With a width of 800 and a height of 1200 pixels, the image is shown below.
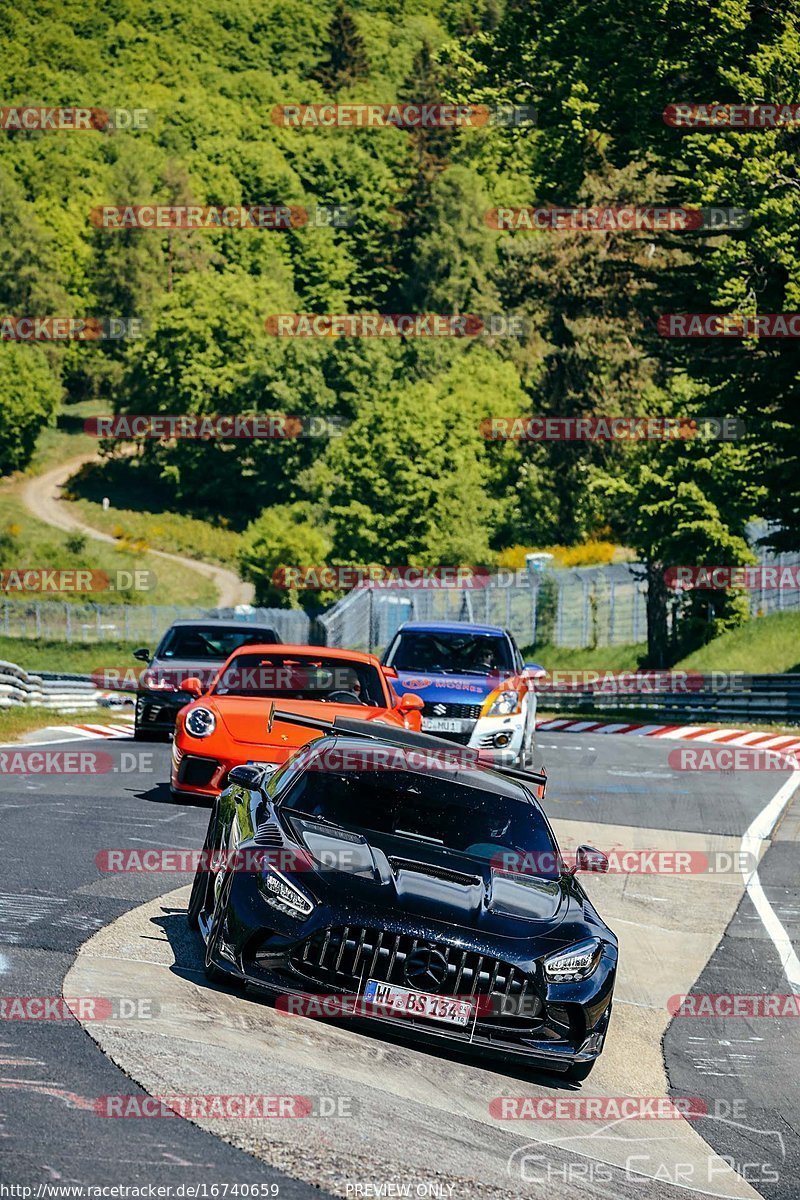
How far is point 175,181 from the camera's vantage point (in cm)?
16188

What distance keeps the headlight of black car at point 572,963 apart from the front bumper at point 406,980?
36mm

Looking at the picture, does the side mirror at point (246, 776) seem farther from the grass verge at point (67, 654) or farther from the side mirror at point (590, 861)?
the grass verge at point (67, 654)

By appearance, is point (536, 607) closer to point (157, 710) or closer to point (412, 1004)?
point (157, 710)

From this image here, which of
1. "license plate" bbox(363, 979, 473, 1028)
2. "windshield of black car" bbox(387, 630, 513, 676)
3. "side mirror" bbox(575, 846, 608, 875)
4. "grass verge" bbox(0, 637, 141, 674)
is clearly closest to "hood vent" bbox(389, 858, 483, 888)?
"license plate" bbox(363, 979, 473, 1028)

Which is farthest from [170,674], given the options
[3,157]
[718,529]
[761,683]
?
[3,157]

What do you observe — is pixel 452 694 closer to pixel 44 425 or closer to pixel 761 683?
pixel 761 683

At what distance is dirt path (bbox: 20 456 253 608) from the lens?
103125 millimetres

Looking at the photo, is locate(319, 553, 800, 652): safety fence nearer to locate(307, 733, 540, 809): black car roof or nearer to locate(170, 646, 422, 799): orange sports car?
locate(170, 646, 422, 799): orange sports car

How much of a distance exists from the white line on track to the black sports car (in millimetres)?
2699

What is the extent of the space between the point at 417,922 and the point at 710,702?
26.6 m

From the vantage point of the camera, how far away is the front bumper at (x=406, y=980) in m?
7.65

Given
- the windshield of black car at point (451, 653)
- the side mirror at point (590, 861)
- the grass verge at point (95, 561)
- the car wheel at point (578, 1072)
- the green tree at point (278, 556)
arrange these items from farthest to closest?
1. the grass verge at point (95, 561)
2. the green tree at point (278, 556)
3. the windshield of black car at point (451, 653)
4. the side mirror at point (590, 861)
5. the car wheel at point (578, 1072)

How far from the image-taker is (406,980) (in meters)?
7.64

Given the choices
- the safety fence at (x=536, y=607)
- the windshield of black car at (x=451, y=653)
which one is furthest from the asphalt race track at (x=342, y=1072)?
the safety fence at (x=536, y=607)
